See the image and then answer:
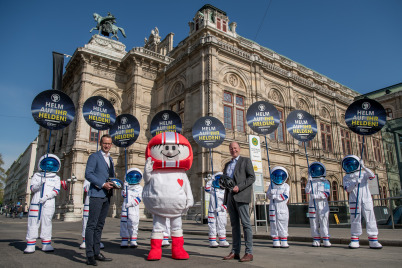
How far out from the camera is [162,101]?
24.7 m

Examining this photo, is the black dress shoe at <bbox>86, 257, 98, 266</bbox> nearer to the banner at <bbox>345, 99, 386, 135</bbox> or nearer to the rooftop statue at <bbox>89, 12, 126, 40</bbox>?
the banner at <bbox>345, 99, 386, 135</bbox>

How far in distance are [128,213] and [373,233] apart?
5.76 m

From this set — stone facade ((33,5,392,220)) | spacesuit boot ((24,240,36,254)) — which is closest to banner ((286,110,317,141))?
spacesuit boot ((24,240,36,254))

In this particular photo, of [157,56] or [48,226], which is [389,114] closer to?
[157,56]

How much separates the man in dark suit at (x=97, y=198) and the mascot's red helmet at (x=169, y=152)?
0.78 meters

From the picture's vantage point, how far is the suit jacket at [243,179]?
4852mm

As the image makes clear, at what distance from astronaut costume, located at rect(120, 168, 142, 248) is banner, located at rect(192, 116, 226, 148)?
2.55 metres

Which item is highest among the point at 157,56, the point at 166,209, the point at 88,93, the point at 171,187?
the point at 157,56

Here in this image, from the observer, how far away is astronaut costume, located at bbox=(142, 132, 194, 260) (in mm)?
4637

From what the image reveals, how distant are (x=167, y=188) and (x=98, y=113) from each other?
448 centimetres

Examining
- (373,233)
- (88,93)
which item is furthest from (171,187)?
(88,93)

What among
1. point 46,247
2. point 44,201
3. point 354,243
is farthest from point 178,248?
point 354,243

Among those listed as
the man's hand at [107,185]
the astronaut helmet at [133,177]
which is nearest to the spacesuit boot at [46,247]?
the man's hand at [107,185]

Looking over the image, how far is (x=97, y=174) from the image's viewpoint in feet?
15.7
